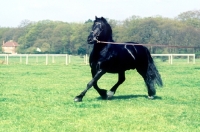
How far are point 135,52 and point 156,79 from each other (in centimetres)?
107

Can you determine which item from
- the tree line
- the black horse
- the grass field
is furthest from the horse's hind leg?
the tree line

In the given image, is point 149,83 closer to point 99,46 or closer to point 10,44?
point 99,46

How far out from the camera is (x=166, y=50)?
5950 cm

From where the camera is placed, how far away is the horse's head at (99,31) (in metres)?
10.2

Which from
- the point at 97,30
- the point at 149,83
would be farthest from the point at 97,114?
the point at 149,83

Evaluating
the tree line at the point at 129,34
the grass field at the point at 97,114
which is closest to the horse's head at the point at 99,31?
the grass field at the point at 97,114

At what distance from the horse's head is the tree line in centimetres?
4597

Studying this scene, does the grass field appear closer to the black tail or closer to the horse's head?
the black tail

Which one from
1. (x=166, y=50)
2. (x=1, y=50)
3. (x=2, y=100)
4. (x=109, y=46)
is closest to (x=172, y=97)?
(x=109, y=46)

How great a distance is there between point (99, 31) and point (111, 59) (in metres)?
0.80

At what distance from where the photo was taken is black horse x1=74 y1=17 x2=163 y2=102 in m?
10.3

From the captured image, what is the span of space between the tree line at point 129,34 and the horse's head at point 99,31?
45969 mm

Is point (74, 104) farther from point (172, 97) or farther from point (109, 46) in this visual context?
point (172, 97)

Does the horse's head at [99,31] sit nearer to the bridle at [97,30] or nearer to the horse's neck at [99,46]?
the bridle at [97,30]
